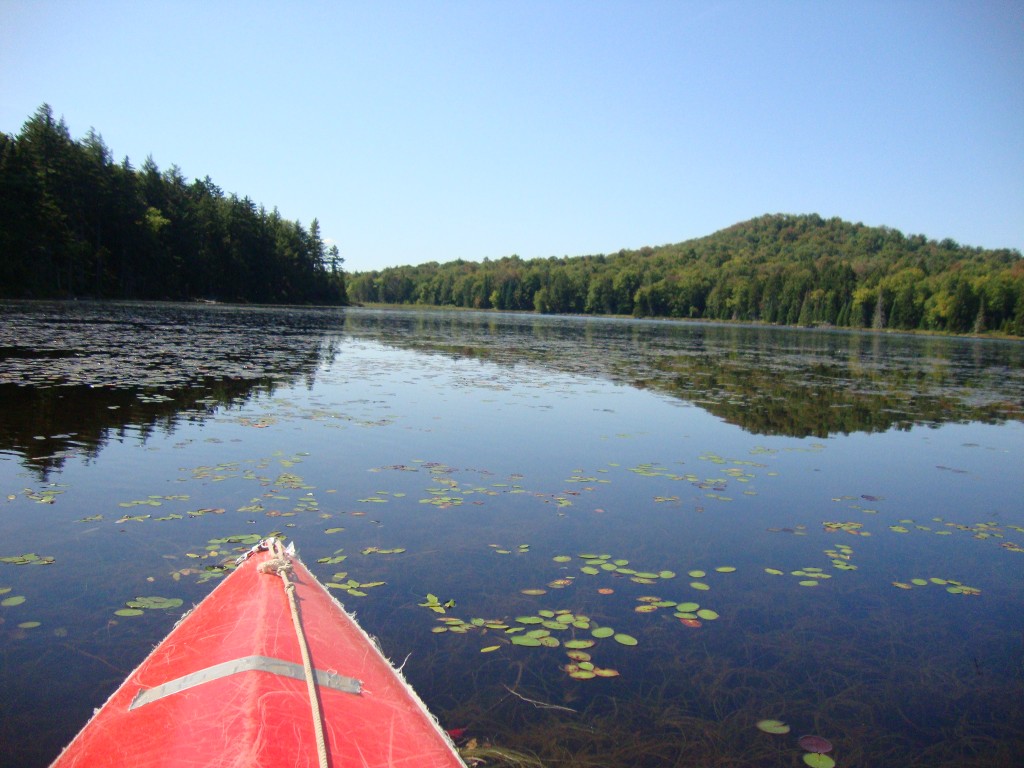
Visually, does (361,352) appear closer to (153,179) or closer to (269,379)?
(269,379)

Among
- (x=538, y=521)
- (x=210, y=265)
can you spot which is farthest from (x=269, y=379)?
(x=210, y=265)

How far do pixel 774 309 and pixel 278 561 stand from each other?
139199 mm

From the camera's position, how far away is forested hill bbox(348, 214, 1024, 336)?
105375mm

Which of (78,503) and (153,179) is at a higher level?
(153,179)

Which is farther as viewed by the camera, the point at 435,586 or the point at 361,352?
the point at 361,352

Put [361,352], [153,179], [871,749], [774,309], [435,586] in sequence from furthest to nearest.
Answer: [774,309] → [153,179] → [361,352] → [435,586] → [871,749]

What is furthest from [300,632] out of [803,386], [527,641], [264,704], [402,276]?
[402,276]

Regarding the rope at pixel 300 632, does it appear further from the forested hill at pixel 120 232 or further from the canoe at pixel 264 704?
the forested hill at pixel 120 232

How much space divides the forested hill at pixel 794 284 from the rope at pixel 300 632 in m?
120

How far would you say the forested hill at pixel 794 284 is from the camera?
10538 cm

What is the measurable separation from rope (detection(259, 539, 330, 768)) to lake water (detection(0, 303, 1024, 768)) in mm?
958

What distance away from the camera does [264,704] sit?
7.72ft

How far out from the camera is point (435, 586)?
480 centimetres

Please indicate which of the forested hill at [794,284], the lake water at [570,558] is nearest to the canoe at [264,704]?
the lake water at [570,558]
